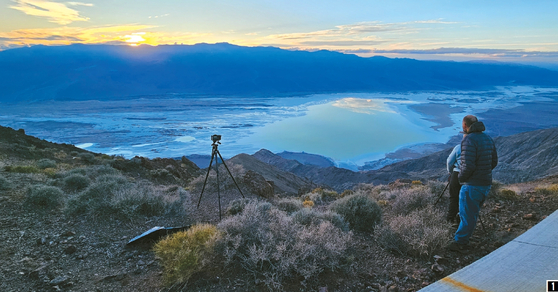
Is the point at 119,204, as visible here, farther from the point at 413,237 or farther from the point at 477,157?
the point at 477,157

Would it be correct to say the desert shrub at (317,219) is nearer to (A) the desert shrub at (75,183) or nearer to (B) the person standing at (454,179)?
(B) the person standing at (454,179)

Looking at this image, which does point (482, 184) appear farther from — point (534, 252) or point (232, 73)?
point (232, 73)

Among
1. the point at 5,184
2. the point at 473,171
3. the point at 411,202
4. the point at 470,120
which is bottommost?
the point at 411,202

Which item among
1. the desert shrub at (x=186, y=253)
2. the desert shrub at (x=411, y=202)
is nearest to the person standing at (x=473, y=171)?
the desert shrub at (x=411, y=202)

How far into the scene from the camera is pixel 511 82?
188125mm

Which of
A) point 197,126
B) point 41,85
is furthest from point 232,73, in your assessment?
point 197,126

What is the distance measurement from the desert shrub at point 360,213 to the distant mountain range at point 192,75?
12595cm

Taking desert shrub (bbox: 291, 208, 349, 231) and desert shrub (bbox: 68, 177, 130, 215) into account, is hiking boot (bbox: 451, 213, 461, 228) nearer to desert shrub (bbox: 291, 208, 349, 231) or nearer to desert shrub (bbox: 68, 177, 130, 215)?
desert shrub (bbox: 291, 208, 349, 231)

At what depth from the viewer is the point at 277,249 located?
344 centimetres

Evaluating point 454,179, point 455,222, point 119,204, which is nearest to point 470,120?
point 454,179

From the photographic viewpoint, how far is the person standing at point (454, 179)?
165 inches

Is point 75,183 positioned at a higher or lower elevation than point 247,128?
higher

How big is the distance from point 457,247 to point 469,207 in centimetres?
49

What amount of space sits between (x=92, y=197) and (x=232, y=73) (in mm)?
161532
